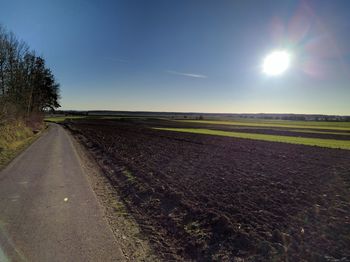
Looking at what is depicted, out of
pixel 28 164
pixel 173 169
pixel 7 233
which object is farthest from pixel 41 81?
pixel 7 233

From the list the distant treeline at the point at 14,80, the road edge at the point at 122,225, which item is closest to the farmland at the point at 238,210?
the road edge at the point at 122,225

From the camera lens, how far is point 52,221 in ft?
19.7

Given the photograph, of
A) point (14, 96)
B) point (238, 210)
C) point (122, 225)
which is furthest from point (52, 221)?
point (14, 96)

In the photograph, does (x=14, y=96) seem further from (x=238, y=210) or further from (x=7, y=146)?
(x=238, y=210)

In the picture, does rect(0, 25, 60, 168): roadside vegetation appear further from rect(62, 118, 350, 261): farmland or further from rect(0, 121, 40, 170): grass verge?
rect(62, 118, 350, 261): farmland

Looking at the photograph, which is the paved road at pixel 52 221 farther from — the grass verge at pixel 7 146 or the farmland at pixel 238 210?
the grass verge at pixel 7 146

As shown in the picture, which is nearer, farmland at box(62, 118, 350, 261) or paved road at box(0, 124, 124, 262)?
paved road at box(0, 124, 124, 262)

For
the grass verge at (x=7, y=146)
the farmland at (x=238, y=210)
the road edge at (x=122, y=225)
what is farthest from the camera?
the grass verge at (x=7, y=146)

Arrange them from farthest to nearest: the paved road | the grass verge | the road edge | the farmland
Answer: the grass verge < the farmland < the road edge < the paved road

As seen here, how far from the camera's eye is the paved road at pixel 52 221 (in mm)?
4617

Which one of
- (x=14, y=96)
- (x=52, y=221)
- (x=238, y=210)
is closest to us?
(x=52, y=221)

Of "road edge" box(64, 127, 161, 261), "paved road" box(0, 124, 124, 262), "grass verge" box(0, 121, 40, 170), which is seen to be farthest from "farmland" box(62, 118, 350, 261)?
"grass verge" box(0, 121, 40, 170)

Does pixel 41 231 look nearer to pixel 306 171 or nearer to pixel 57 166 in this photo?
pixel 57 166

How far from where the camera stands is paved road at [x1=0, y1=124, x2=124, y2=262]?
462 centimetres
